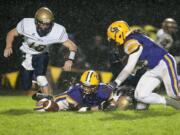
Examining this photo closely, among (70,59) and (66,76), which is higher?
(70,59)

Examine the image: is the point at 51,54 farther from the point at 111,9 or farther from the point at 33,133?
the point at 33,133

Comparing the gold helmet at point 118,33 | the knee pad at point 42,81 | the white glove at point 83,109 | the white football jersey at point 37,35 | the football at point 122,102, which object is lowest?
the white glove at point 83,109

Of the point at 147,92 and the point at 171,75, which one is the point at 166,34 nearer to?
the point at 171,75

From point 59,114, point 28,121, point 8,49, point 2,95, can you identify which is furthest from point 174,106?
point 2,95

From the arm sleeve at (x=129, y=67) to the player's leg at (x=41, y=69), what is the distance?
2.03m

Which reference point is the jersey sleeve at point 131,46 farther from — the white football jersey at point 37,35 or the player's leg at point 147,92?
the white football jersey at point 37,35

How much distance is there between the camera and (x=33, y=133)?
22.1ft

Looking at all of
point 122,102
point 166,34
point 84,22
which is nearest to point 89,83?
point 122,102

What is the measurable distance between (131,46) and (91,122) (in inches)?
50.0

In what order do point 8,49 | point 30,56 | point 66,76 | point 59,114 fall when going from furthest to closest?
point 66,76, point 30,56, point 8,49, point 59,114

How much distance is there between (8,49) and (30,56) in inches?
27.3

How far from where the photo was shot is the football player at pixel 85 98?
8.38 m

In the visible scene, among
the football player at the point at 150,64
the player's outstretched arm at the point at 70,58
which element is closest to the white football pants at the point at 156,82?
the football player at the point at 150,64

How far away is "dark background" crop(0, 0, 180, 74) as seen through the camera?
45.1 ft
